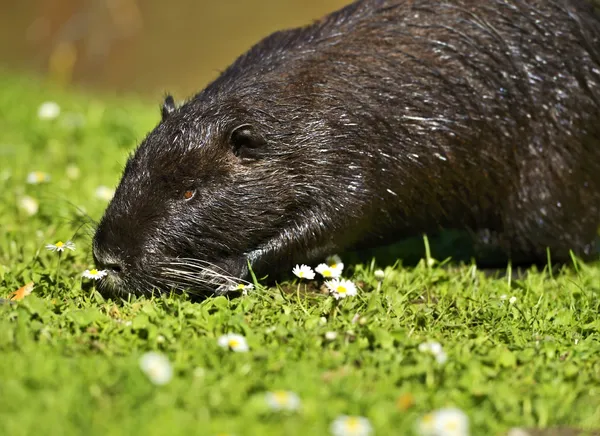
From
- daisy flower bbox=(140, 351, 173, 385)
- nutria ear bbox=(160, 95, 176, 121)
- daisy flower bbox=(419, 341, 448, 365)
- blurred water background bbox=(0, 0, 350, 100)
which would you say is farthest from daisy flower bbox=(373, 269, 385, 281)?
blurred water background bbox=(0, 0, 350, 100)

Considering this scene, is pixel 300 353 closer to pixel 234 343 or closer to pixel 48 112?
pixel 234 343

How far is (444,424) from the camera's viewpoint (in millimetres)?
2514

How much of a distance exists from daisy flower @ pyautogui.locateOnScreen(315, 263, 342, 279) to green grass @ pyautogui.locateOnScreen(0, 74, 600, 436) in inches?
6.0

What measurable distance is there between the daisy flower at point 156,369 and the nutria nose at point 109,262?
1031 millimetres

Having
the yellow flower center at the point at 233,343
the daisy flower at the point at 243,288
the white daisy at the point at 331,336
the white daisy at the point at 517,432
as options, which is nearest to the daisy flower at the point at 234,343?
the yellow flower center at the point at 233,343

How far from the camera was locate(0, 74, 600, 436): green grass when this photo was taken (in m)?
2.59

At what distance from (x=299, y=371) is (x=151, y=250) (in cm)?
115

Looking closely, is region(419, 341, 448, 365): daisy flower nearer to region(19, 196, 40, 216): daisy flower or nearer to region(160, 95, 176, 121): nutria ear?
region(160, 95, 176, 121): nutria ear

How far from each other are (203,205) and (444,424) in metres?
1.74

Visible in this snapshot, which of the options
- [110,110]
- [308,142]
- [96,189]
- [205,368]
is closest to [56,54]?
[110,110]

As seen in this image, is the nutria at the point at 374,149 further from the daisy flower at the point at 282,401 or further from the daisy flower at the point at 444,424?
the daisy flower at the point at 444,424

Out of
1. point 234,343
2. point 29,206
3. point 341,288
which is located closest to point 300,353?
point 234,343

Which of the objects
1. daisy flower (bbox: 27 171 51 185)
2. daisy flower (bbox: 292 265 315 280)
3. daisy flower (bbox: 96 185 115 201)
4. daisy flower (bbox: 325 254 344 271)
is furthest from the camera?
daisy flower (bbox: 96 185 115 201)

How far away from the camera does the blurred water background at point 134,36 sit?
11.0 m
